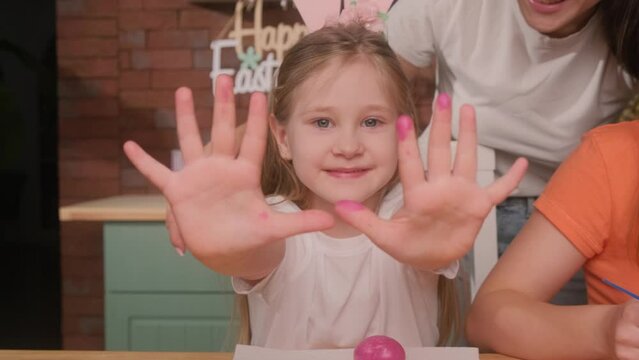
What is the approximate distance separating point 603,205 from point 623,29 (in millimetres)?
402

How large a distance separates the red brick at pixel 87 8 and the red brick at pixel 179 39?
104 millimetres

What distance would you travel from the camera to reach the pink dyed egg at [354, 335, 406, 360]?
36.3 inches

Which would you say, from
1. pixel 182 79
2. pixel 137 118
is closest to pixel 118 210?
pixel 137 118

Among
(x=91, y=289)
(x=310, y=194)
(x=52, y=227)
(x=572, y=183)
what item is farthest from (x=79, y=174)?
(x=572, y=183)

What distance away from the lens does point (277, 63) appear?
1.63 metres

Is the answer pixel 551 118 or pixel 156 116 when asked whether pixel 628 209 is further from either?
pixel 156 116

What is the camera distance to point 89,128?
69.6 inches

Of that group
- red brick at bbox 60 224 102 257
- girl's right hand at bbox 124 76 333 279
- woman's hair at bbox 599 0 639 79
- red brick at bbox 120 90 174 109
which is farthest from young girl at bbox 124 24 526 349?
red brick at bbox 60 224 102 257

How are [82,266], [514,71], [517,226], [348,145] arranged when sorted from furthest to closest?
[82,266] → [517,226] → [514,71] → [348,145]

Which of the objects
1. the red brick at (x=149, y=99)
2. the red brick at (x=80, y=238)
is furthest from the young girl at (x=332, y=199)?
the red brick at (x=80, y=238)

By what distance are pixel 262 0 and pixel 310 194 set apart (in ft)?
1.94

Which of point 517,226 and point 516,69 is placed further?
point 517,226

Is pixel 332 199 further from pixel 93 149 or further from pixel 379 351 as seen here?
pixel 93 149

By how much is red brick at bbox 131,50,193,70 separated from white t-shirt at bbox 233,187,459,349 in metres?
0.65
